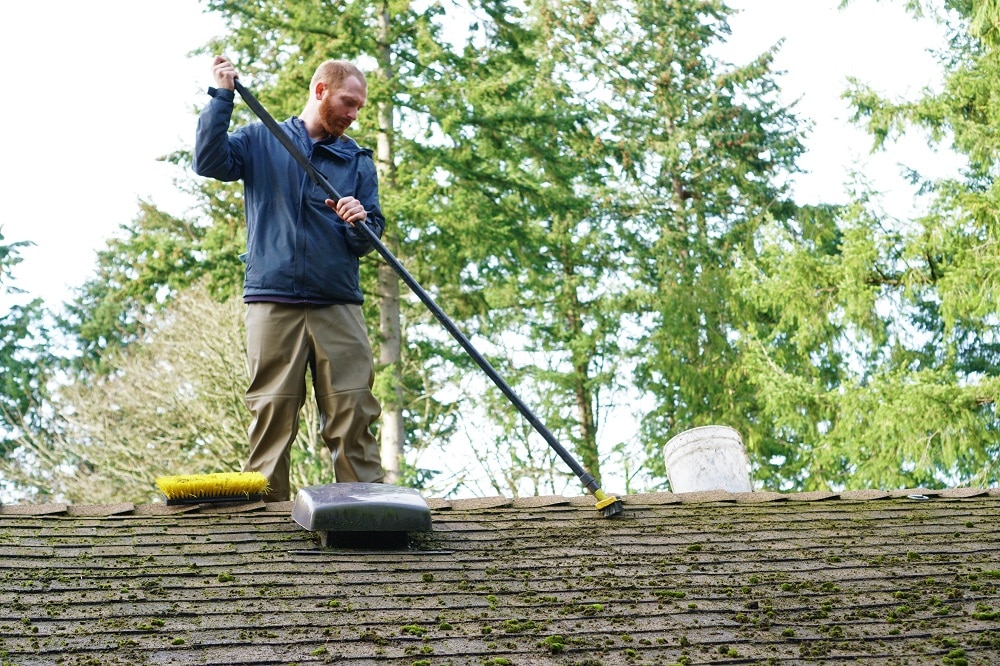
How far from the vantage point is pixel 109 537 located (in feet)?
11.3

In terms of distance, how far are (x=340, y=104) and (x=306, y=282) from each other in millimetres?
690

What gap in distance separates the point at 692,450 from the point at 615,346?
40.8 ft

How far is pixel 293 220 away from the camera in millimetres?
4289

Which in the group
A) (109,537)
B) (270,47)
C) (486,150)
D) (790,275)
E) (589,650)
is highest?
(270,47)

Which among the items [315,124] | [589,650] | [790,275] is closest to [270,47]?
[790,275]

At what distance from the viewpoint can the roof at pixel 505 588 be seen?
258 cm

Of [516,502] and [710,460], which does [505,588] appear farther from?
[710,460]

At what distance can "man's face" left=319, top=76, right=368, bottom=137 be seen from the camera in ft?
14.1

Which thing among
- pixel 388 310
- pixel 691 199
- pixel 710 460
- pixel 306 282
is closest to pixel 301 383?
pixel 306 282

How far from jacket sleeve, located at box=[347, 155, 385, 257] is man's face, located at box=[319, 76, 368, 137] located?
0.18 metres

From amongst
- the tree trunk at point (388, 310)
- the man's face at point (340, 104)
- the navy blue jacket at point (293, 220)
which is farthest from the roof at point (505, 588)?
the tree trunk at point (388, 310)

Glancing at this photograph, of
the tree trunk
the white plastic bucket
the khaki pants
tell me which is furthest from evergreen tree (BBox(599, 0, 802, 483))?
the khaki pants

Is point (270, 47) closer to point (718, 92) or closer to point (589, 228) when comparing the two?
point (589, 228)

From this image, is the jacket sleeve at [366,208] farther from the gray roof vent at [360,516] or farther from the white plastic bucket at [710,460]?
the white plastic bucket at [710,460]
